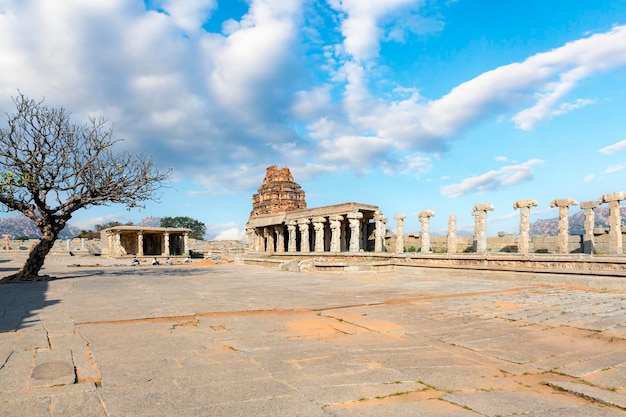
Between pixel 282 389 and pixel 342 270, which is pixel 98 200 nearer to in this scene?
pixel 342 270

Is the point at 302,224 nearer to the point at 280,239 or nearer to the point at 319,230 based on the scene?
the point at 319,230

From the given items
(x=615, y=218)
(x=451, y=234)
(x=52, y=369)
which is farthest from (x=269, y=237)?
(x=52, y=369)

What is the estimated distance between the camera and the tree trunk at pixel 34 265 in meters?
13.9

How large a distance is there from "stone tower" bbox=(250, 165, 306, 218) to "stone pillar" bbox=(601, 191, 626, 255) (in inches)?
1284

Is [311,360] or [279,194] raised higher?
[279,194]

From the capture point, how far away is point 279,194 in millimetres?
46156

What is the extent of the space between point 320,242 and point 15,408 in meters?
26.7

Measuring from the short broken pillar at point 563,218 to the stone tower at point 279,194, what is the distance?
1195 inches

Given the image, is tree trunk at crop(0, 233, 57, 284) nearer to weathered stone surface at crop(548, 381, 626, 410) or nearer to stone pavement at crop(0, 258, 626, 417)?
stone pavement at crop(0, 258, 626, 417)

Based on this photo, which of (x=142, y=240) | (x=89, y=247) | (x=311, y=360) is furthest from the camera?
(x=89, y=247)

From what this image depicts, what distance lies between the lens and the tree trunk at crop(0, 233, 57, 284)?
1392cm

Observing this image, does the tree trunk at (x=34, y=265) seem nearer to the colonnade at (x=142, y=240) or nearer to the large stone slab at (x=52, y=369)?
the large stone slab at (x=52, y=369)

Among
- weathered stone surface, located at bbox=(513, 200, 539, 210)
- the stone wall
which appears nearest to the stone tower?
the stone wall

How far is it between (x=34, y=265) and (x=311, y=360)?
14.6 m
